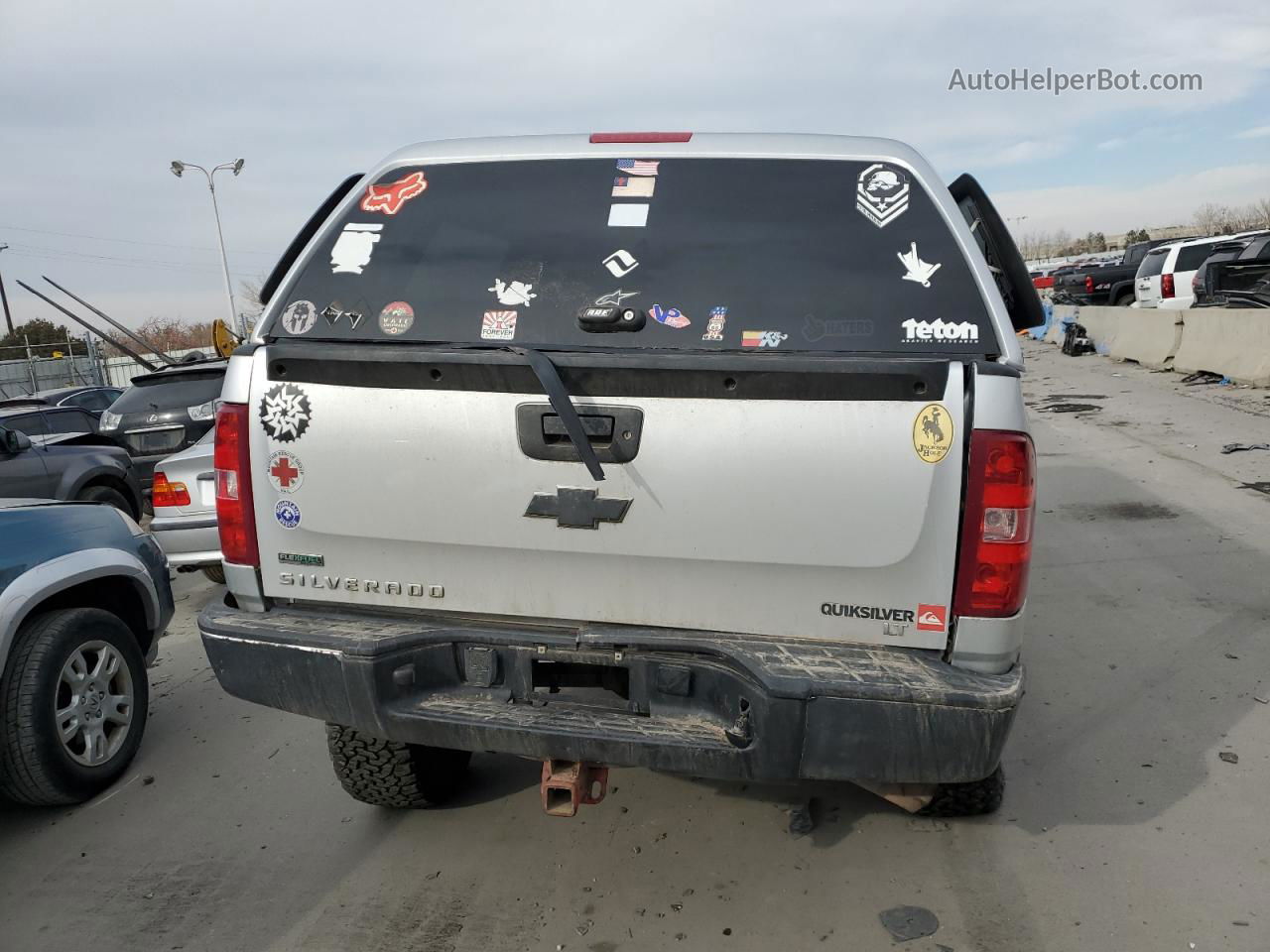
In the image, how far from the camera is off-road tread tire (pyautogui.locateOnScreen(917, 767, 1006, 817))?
3322mm

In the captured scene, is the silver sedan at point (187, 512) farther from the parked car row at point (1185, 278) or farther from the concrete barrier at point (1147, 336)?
the concrete barrier at point (1147, 336)

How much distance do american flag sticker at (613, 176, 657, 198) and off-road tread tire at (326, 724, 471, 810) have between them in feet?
6.51

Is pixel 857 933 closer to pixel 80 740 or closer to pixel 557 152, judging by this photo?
pixel 557 152

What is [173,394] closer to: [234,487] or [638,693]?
[234,487]

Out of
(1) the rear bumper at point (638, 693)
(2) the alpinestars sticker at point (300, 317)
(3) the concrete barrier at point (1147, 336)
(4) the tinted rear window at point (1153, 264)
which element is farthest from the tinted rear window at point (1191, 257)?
(2) the alpinestars sticker at point (300, 317)

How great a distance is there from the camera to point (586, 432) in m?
2.58

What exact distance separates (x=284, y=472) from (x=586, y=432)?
925mm

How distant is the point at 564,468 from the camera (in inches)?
102

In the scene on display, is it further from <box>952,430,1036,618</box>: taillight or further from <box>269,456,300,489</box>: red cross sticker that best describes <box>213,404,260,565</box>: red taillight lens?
→ <box>952,430,1036,618</box>: taillight

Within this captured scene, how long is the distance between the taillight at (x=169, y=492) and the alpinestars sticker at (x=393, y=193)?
3.89m

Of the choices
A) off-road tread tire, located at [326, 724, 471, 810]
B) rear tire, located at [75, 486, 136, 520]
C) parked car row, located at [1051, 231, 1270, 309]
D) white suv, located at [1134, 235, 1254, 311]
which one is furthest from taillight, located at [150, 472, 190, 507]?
white suv, located at [1134, 235, 1254, 311]

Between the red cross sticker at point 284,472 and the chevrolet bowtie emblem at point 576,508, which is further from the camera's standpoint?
the red cross sticker at point 284,472

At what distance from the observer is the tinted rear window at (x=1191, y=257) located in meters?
19.5

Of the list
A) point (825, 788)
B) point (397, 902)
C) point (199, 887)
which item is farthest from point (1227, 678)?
point (199, 887)
